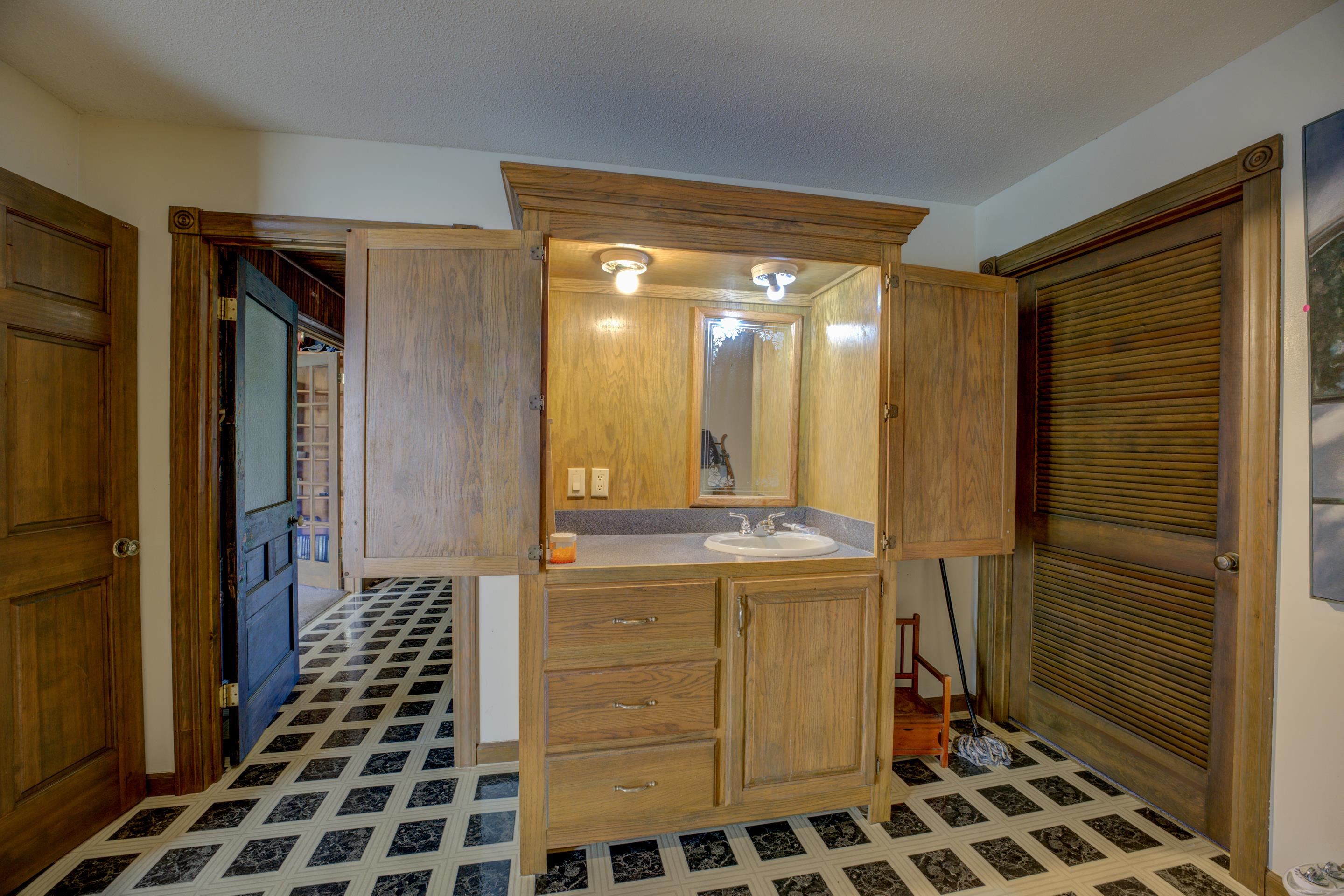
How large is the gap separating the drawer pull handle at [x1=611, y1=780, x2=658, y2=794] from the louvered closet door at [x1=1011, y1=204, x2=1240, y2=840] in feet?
5.83

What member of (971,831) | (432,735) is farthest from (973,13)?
(432,735)

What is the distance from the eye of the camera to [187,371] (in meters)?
1.97

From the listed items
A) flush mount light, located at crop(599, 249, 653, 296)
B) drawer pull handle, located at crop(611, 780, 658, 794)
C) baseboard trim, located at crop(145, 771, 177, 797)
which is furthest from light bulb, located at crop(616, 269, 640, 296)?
baseboard trim, located at crop(145, 771, 177, 797)

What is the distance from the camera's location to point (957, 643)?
8.01ft

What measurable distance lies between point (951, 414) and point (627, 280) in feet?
4.07

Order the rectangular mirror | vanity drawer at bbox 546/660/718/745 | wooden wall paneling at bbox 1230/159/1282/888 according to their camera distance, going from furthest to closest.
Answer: the rectangular mirror → vanity drawer at bbox 546/660/718/745 → wooden wall paneling at bbox 1230/159/1282/888

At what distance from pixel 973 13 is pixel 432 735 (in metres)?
3.16

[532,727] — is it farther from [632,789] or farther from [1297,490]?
[1297,490]

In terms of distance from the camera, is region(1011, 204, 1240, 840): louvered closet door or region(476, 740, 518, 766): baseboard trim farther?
region(476, 740, 518, 766): baseboard trim

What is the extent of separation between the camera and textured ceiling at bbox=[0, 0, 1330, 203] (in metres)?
1.47

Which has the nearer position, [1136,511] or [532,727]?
Result: [532,727]

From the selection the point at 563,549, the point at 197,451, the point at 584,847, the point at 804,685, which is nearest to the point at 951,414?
the point at 804,685

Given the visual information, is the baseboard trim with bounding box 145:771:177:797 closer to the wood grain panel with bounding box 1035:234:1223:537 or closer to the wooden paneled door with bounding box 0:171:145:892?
the wooden paneled door with bounding box 0:171:145:892

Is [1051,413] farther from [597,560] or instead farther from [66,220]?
[66,220]
